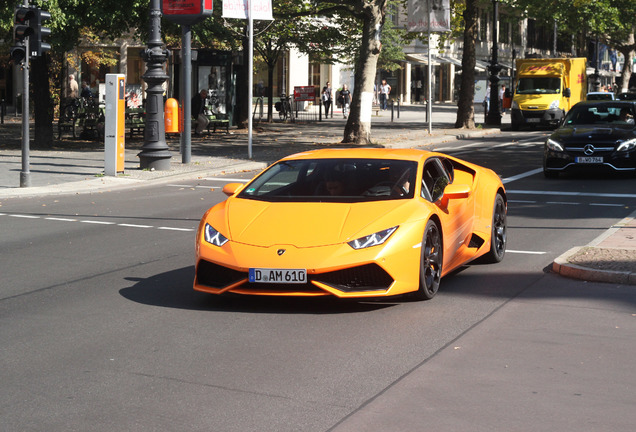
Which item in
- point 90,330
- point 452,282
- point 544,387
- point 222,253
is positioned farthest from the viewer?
point 452,282

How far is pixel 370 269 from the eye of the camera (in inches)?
303

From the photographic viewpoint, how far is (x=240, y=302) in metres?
8.28

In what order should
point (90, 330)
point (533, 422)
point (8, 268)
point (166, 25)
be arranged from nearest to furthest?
point (533, 422) < point (90, 330) < point (8, 268) < point (166, 25)

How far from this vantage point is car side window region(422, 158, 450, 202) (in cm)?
888

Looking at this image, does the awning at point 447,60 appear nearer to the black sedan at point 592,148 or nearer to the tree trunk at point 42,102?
the tree trunk at point 42,102

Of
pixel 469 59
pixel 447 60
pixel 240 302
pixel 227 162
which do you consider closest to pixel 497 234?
pixel 240 302

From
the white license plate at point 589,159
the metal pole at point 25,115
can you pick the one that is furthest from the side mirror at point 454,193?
the white license plate at point 589,159

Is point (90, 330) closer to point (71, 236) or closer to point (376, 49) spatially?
point (71, 236)

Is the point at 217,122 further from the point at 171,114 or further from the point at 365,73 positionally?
the point at 171,114

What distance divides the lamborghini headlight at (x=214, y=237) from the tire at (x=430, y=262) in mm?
1578

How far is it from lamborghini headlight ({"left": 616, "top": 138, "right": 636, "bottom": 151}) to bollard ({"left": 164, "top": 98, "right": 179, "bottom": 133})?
9958mm

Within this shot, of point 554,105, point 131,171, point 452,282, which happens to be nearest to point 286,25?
point 554,105

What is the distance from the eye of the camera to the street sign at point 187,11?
22.9 meters

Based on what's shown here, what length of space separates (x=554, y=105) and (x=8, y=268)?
3376cm
